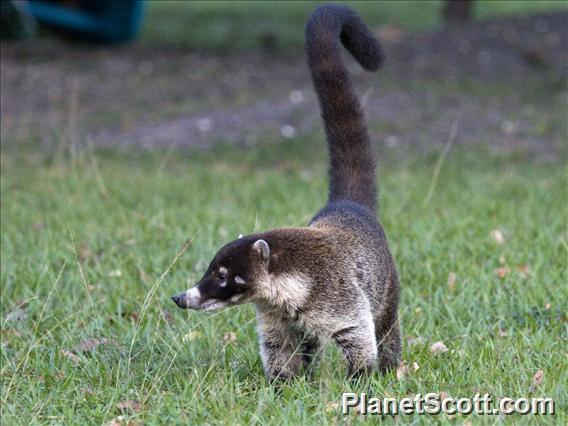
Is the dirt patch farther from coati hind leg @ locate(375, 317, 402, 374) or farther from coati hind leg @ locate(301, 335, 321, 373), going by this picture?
coati hind leg @ locate(301, 335, 321, 373)

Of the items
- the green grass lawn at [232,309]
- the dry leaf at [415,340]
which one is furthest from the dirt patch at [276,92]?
the dry leaf at [415,340]

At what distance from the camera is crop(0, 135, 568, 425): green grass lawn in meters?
3.77

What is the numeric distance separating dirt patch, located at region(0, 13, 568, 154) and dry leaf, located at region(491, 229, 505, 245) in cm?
297

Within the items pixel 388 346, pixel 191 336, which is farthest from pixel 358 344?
pixel 191 336

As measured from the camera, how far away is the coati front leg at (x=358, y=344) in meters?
3.81

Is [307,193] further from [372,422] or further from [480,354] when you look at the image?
[372,422]

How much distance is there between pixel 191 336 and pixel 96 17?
10979mm

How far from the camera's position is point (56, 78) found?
12.9 metres

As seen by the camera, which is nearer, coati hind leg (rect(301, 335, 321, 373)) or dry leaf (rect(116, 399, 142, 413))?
dry leaf (rect(116, 399, 142, 413))

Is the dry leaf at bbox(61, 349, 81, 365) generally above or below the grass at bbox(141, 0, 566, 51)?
above

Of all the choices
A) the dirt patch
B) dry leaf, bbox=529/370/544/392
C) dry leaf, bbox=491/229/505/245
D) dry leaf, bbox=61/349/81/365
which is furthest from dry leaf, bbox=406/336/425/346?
the dirt patch

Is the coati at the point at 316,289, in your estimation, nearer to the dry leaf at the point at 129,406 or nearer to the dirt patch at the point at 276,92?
the dry leaf at the point at 129,406

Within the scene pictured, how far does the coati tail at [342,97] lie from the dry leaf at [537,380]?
1.14 metres

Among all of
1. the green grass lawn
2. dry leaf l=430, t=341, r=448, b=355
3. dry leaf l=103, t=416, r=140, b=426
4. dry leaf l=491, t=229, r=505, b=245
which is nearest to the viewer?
dry leaf l=103, t=416, r=140, b=426
